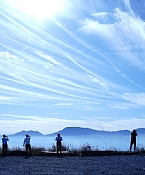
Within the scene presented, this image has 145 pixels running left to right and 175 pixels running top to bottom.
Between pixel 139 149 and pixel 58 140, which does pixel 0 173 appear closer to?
pixel 58 140

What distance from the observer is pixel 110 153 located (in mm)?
25078

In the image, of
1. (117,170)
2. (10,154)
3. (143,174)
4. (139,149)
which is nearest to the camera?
(143,174)

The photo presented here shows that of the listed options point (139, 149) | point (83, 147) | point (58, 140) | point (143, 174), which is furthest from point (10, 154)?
point (143, 174)

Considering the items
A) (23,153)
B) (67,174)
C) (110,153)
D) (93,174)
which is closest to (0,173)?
(67,174)

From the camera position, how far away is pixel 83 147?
27750mm

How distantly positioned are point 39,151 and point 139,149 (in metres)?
8.07

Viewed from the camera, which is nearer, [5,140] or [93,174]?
[93,174]

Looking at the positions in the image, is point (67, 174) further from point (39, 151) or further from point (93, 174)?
point (39, 151)

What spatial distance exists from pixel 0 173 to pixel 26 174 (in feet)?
3.99

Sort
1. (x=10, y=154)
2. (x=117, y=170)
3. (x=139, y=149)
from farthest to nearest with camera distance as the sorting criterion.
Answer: (x=139, y=149), (x=10, y=154), (x=117, y=170)

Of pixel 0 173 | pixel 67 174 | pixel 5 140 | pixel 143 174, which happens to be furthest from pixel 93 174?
pixel 5 140

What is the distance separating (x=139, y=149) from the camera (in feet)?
88.5

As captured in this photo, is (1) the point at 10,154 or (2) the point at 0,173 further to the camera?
(1) the point at 10,154

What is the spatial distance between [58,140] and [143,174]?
39.4ft
